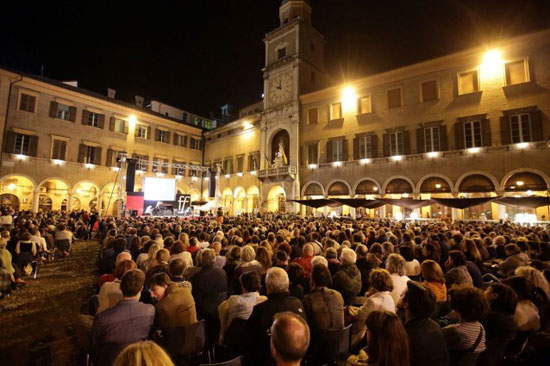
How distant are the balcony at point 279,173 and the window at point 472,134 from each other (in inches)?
499

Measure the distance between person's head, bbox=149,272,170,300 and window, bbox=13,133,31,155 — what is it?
2684 cm

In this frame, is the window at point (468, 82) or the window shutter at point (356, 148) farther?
the window shutter at point (356, 148)

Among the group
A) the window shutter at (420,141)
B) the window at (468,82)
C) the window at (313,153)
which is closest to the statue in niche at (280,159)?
the window at (313,153)

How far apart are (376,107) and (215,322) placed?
70.5 ft

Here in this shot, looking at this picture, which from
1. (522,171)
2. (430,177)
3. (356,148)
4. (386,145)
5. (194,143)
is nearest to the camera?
(522,171)

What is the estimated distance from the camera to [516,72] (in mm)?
16953

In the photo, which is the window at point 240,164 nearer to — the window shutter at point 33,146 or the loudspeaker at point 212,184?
the loudspeaker at point 212,184

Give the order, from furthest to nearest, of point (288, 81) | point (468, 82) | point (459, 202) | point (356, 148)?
point (288, 81), point (356, 148), point (468, 82), point (459, 202)

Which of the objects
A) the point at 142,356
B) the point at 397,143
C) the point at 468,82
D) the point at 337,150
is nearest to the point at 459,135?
the point at 468,82

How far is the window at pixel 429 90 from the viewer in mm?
19609

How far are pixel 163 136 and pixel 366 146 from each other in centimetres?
2246

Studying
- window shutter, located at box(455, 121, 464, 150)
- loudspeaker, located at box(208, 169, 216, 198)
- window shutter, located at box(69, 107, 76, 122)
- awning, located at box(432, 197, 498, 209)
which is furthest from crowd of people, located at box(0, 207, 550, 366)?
window shutter, located at box(69, 107, 76, 122)

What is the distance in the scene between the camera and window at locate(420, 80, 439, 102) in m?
19.6

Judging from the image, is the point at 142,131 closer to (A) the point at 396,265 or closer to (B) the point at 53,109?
(B) the point at 53,109
